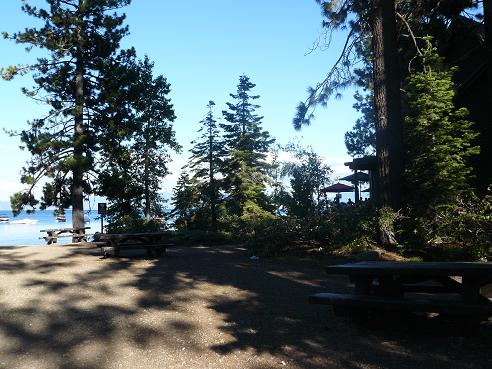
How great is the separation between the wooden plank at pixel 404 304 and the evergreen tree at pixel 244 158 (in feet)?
85.4

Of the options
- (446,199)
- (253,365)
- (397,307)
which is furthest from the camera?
(446,199)

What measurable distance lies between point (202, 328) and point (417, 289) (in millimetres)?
2767

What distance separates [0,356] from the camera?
14.8 ft

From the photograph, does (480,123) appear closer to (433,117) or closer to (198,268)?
(433,117)

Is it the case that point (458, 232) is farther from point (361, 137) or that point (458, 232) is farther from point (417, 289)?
point (361, 137)

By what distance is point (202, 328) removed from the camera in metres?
5.42

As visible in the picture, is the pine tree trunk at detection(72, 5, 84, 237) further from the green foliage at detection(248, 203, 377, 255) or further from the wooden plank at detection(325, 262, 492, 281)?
the wooden plank at detection(325, 262, 492, 281)

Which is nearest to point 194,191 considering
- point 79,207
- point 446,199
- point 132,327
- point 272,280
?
point 79,207

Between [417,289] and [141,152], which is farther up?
[141,152]

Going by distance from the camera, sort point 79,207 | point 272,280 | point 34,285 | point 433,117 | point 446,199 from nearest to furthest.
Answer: point 34,285 < point 272,280 < point 446,199 < point 433,117 < point 79,207

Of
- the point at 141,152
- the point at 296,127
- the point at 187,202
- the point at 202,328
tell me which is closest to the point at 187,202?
the point at 187,202

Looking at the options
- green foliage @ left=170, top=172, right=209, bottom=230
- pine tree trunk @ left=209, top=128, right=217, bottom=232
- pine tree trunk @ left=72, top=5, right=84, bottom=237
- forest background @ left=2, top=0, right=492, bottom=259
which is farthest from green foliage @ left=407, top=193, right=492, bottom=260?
green foliage @ left=170, top=172, right=209, bottom=230

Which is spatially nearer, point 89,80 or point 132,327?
point 132,327

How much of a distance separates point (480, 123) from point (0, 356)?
17144 mm
